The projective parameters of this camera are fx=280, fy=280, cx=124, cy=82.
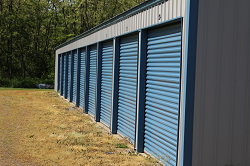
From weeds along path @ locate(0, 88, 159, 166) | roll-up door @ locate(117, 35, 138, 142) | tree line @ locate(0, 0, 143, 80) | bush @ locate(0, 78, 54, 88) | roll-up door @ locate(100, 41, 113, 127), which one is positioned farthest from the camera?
tree line @ locate(0, 0, 143, 80)

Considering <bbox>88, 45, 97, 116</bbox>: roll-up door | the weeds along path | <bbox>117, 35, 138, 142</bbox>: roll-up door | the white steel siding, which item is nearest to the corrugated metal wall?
the white steel siding

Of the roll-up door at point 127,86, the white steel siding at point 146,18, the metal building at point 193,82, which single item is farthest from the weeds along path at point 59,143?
the white steel siding at point 146,18

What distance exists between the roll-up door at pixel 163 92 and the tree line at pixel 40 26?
29948 millimetres

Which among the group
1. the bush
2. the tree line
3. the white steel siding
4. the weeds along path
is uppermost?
the tree line

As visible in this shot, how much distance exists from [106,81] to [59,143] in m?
3.53

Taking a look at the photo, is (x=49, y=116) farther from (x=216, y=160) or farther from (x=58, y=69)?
(x=58, y=69)

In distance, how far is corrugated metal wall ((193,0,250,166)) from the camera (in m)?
4.92

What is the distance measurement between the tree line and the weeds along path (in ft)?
83.4

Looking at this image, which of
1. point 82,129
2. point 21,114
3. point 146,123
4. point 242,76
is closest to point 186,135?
point 242,76

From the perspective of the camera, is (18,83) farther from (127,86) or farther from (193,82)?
(193,82)

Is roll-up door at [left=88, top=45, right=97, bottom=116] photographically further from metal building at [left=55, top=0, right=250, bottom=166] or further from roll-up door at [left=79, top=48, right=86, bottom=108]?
metal building at [left=55, top=0, right=250, bottom=166]

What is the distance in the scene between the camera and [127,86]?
836 cm

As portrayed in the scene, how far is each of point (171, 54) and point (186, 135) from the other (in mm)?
1756

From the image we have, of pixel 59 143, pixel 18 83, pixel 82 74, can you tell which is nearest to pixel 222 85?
pixel 59 143
